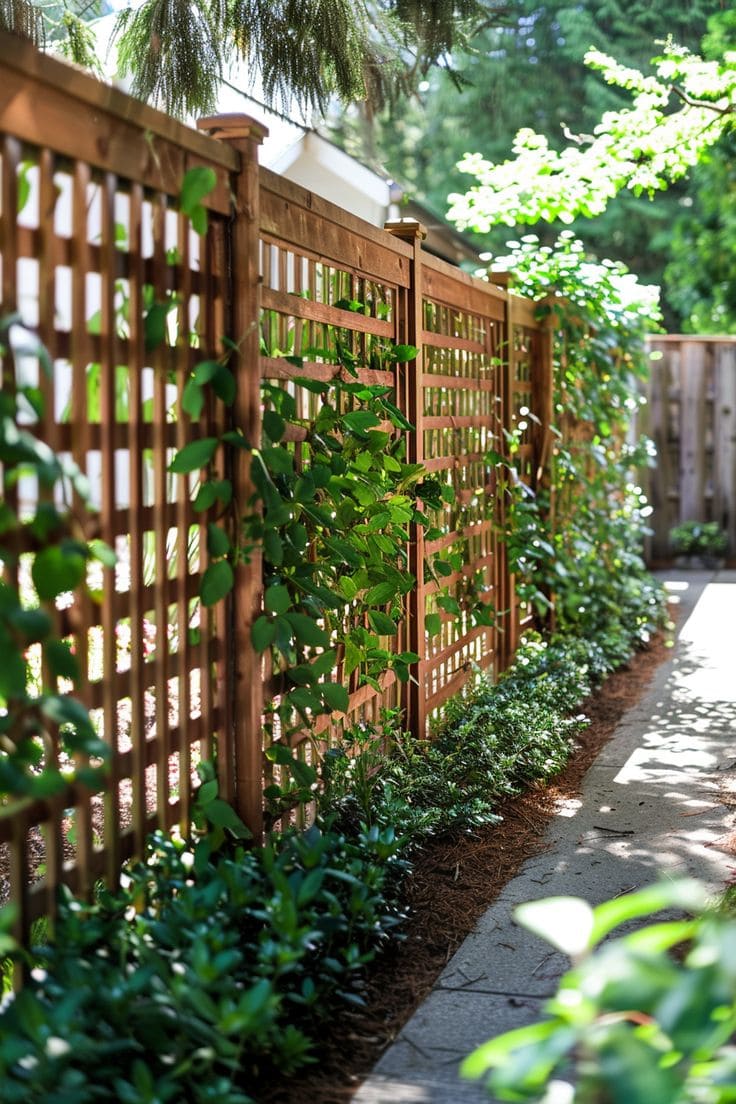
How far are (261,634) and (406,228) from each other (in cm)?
221

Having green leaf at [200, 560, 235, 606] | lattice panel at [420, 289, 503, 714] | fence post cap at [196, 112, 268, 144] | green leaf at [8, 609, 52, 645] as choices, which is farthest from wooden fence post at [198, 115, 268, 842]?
lattice panel at [420, 289, 503, 714]

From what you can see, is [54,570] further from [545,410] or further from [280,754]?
[545,410]

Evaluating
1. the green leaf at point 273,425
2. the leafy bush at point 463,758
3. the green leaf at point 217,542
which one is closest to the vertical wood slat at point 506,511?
the leafy bush at point 463,758

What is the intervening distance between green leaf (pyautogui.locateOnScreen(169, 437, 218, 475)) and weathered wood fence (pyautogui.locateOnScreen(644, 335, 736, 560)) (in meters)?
8.90

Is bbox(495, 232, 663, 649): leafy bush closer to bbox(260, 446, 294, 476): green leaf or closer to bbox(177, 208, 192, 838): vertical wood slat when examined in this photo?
bbox(260, 446, 294, 476): green leaf

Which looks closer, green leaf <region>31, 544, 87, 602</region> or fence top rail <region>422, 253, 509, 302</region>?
green leaf <region>31, 544, 87, 602</region>

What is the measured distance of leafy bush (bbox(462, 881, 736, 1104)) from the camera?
4.92ft

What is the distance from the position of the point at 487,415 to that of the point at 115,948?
4073 millimetres

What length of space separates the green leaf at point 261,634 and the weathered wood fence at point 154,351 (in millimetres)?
95

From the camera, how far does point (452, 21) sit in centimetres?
534

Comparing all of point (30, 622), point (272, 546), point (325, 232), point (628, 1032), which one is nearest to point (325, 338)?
point (325, 232)

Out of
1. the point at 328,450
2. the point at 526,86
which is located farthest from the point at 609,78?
the point at 526,86

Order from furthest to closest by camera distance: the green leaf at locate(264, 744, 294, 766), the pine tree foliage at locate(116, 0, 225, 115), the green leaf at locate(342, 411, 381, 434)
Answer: the pine tree foliage at locate(116, 0, 225, 115), the green leaf at locate(342, 411, 381, 434), the green leaf at locate(264, 744, 294, 766)

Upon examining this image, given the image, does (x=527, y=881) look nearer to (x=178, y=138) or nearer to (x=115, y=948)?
(x=115, y=948)
